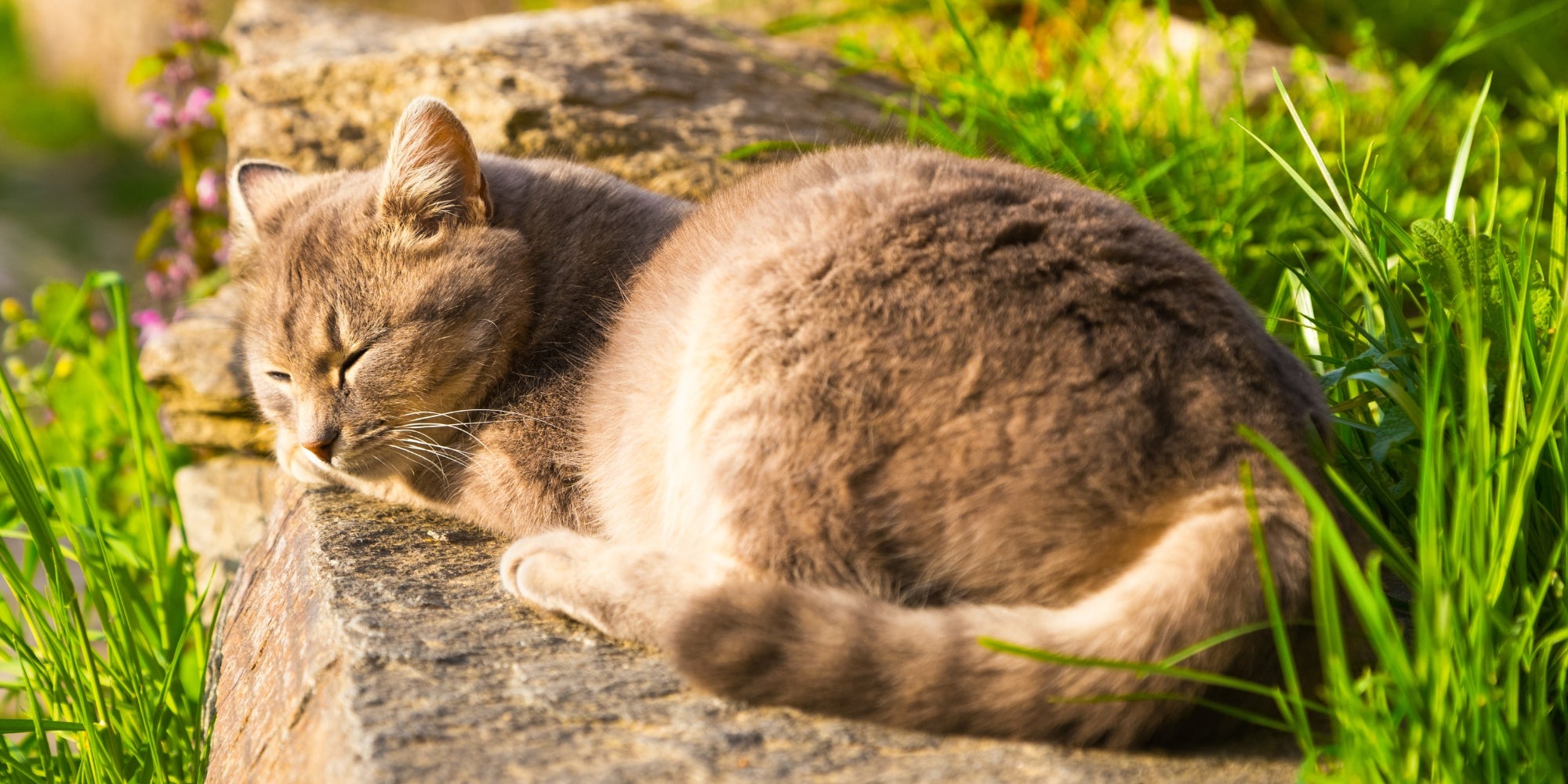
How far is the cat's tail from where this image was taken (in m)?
1.67

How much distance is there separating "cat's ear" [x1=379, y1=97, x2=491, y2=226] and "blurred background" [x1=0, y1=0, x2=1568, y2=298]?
105 inches

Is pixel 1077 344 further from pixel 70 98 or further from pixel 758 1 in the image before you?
pixel 70 98

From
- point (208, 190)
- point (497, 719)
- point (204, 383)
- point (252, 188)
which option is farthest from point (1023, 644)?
point (208, 190)

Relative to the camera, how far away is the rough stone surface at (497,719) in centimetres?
165

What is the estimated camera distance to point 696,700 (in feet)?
6.14

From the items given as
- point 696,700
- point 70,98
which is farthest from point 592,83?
point 70,98

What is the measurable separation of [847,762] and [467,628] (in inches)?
33.0

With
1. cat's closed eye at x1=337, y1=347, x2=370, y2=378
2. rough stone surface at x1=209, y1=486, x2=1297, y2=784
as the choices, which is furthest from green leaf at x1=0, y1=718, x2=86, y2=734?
cat's closed eye at x1=337, y1=347, x2=370, y2=378

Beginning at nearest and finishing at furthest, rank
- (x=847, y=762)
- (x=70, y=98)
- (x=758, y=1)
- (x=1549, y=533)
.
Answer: (x=847, y=762)
(x=1549, y=533)
(x=758, y=1)
(x=70, y=98)

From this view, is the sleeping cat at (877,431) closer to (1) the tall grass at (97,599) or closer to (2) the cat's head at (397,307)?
(2) the cat's head at (397,307)

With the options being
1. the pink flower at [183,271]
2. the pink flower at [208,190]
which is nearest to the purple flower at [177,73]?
the pink flower at [208,190]

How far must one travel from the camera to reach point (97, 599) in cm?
268

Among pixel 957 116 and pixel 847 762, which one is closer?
pixel 847 762

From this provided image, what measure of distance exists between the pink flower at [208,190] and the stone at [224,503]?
1159 mm
